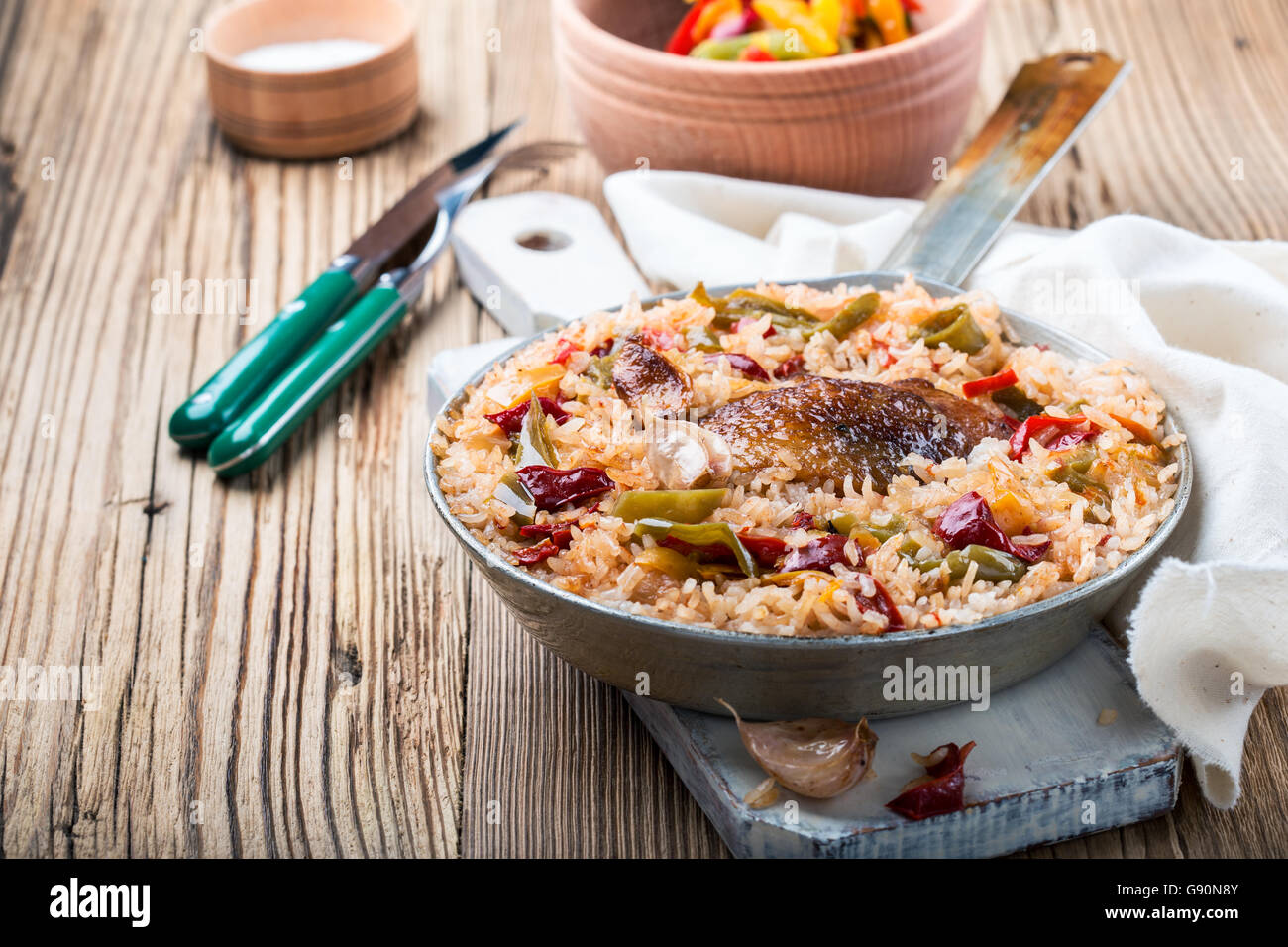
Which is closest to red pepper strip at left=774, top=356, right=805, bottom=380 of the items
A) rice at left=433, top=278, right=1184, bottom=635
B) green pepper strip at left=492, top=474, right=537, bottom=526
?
rice at left=433, top=278, right=1184, bottom=635

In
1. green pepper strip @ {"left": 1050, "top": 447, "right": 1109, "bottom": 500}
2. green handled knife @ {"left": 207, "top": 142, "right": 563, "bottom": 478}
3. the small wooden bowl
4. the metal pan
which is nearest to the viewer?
the metal pan

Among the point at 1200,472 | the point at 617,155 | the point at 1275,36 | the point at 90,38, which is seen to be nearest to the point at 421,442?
the point at 617,155


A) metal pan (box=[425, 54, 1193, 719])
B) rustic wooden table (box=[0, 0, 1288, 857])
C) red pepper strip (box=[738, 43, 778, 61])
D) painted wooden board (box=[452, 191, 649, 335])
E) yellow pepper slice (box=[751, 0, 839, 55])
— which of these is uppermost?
yellow pepper slice (box=[751, 0, 839, 55])

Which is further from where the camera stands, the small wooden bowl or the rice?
the small wooden bowl

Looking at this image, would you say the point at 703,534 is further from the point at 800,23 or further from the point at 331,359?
the point at 800,23

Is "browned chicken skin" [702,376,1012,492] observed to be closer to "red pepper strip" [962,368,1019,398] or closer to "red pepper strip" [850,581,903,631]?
"red pepper strip" [962,368,1019,398]

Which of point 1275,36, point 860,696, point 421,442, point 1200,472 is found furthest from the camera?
point 1275,36

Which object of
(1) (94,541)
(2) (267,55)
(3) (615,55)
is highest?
(3) (615,55)

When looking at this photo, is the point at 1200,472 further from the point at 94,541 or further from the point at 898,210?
the point at 94,541
